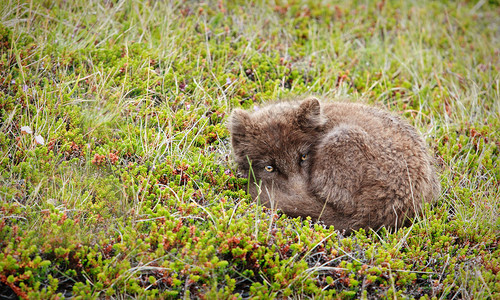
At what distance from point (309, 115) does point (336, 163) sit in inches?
26.1

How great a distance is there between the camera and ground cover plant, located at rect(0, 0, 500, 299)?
3.32 metres

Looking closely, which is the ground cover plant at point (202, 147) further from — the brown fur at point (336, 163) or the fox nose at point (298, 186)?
the fox nose at point (298, 186)

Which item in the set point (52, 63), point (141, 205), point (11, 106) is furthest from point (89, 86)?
point (141, 205)

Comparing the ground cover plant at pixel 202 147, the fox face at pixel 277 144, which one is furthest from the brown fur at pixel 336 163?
the ground cover plant at pixel 202 147

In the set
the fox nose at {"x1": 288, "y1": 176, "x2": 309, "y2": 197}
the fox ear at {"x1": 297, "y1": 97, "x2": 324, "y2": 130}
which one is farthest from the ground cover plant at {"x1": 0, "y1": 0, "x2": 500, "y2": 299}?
→ the fox ear at {"x1": 297, "y1": 97, "x2": 324, "y2": 130}

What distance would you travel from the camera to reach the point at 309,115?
4.58 m

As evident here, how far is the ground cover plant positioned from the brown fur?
0.21m

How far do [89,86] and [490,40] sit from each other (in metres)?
7.39

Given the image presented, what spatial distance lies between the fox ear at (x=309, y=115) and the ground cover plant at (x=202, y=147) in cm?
98

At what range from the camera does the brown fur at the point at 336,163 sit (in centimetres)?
407

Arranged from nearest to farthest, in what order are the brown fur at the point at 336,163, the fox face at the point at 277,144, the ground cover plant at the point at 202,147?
the ground cover plant at the point at 202,147 < the brown fur at the point at 336,163 < the fox face at the point at 277,144

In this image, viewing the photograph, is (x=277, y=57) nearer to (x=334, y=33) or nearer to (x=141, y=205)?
(x=334, y=33)

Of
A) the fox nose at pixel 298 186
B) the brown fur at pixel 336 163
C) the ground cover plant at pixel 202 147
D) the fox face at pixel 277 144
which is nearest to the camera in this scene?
the ground cover plant at pixel 202 147

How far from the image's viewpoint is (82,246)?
10.6 ft
